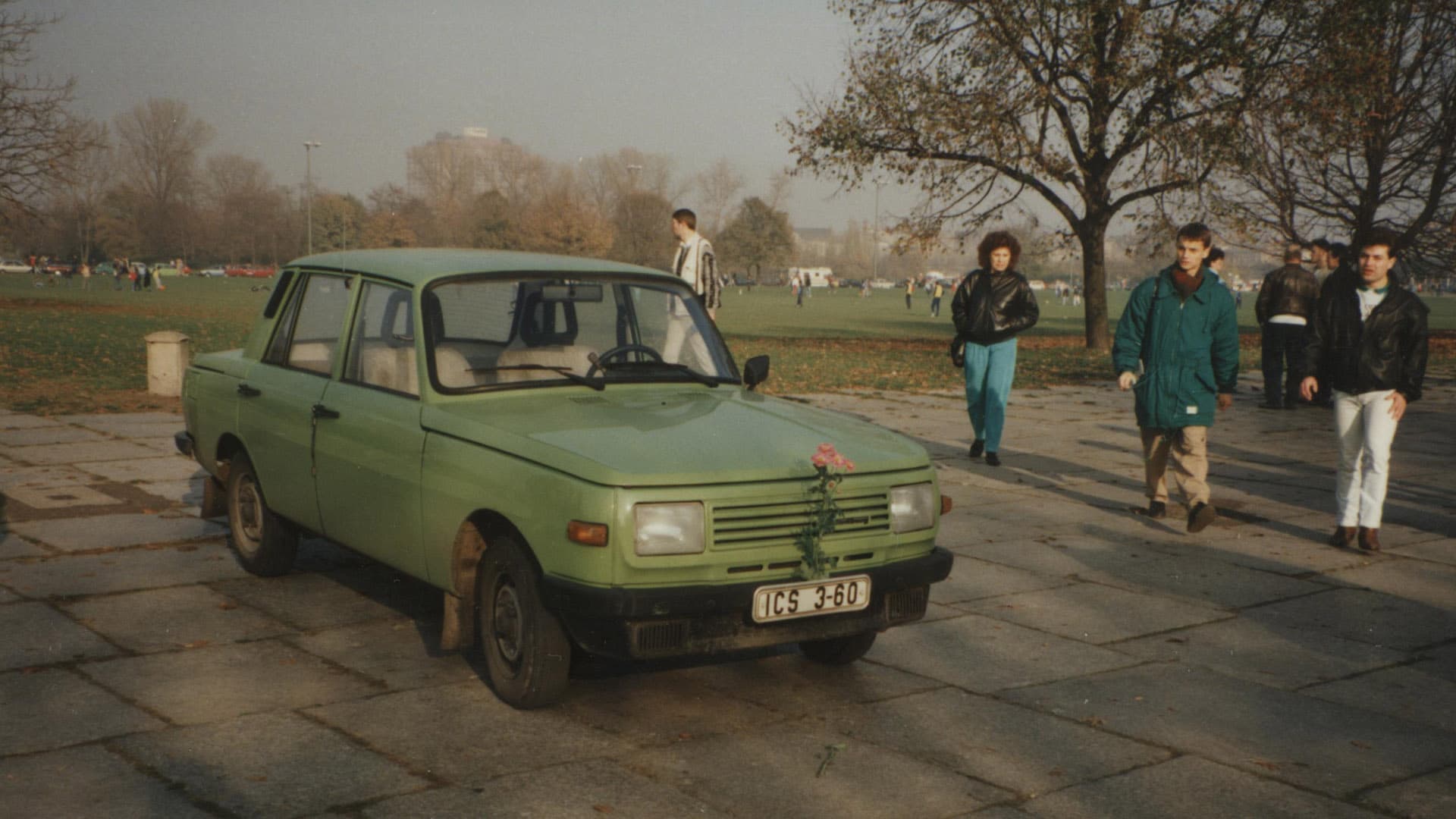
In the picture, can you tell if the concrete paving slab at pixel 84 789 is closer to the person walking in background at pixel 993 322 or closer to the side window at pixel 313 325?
the side window at pixel 313 325

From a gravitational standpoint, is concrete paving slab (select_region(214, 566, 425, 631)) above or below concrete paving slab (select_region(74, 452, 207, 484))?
below

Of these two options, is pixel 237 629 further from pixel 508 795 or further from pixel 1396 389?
pixel 1396 389

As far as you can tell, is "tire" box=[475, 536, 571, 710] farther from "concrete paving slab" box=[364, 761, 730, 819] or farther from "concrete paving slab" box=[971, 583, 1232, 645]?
"concrete paving slab" box=[971, 583, 1232, 645]

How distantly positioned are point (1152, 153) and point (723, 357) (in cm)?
2426

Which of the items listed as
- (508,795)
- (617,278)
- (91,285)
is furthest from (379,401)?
(91,285)

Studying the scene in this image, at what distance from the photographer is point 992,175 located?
98.6 feet

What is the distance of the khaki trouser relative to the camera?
8.60 metres

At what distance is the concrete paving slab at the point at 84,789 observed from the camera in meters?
3.78

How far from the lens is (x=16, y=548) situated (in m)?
7.30

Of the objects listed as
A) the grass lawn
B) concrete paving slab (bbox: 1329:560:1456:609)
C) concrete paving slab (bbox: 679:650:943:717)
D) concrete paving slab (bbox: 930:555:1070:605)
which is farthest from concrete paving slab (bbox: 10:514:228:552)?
concrete paving slab (bbox: 1329:560:1456:609)

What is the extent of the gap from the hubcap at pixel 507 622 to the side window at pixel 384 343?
1.03m

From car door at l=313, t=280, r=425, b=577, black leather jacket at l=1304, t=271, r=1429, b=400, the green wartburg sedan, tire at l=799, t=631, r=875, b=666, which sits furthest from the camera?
black leather jacket at l=1304, t=271, r=1429, b=400

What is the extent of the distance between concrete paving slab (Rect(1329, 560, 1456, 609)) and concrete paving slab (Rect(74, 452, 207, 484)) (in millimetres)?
7923

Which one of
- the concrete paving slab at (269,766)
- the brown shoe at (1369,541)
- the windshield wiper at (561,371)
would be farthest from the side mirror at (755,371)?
the brown shoe at (1369,541)
